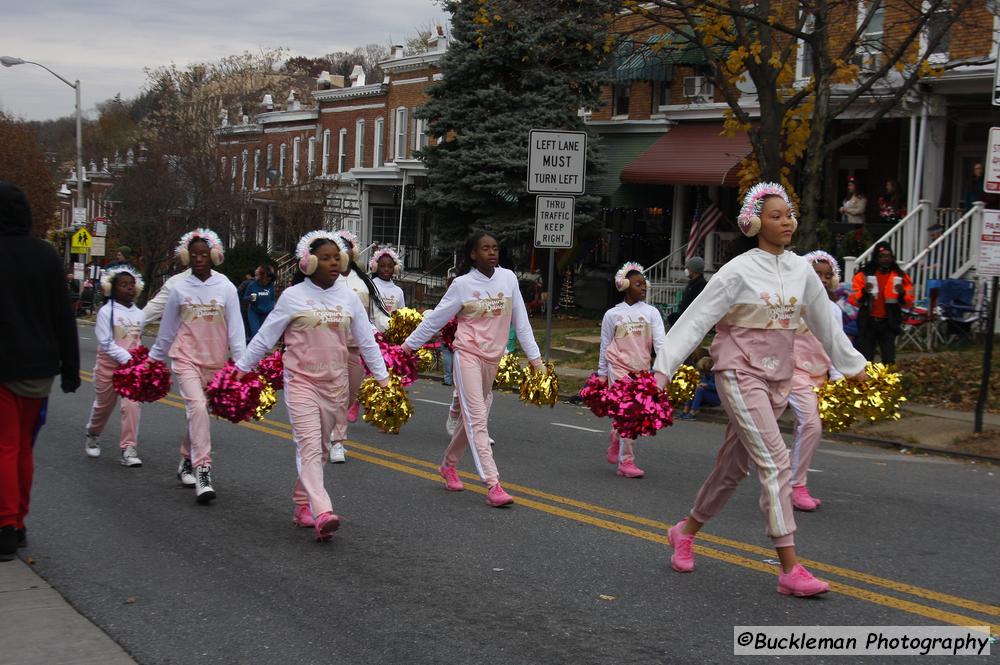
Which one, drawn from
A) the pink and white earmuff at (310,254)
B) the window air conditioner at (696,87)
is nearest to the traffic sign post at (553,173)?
the pink and white earmuff at (310,254)

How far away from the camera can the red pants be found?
22.3 feet

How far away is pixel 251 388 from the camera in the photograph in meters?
8.09

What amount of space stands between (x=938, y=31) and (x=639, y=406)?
614 inches

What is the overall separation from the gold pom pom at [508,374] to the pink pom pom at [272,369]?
1773 millimetres

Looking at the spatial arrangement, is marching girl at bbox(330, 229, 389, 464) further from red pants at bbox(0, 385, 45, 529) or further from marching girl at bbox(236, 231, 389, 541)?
red pants at bbox(0, 385, 45, 529)

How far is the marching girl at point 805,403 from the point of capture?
8680mm

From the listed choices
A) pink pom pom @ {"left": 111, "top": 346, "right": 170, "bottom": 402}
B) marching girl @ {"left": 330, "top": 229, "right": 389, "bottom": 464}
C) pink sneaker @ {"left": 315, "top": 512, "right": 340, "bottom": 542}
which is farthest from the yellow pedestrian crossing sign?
pink sneaker @ {"left": 315, "top": 512, "right": 340, "bottom": 542}

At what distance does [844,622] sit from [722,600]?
67 centimetres

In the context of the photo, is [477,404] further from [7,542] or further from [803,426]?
[7,542]

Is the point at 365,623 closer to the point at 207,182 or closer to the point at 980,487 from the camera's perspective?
the point at 980,487

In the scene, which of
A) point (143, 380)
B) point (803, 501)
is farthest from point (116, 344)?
point (803, 501)

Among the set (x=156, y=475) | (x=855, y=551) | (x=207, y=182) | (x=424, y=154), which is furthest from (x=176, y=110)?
(x=855, y=551)

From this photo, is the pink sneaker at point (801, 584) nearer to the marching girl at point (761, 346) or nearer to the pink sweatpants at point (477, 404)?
the marching girl at point (761, 346)

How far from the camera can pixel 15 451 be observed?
684cm
